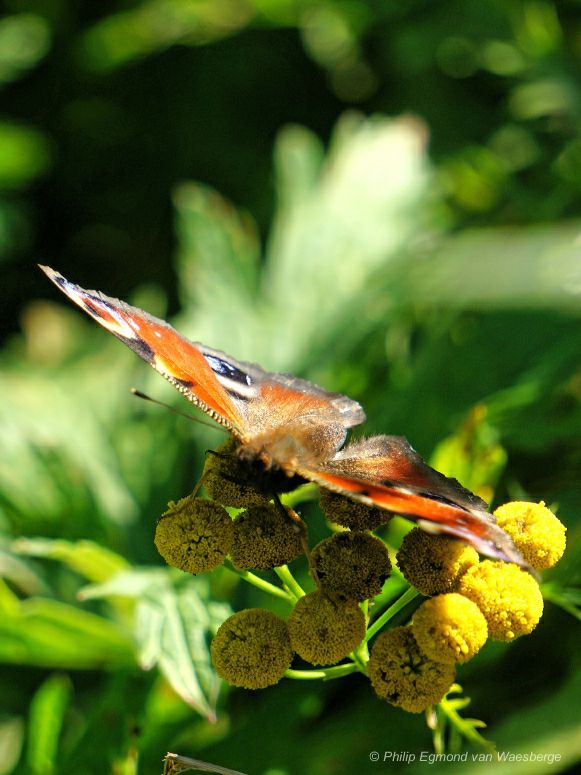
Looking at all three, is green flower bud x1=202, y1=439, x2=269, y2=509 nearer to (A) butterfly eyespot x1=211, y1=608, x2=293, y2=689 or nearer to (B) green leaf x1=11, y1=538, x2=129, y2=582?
(A) butterfly eyespot x1=211, y1=608, x2=293, y2=689

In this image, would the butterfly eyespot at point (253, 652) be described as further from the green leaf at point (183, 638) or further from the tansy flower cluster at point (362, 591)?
the green leaf at point (183, 638)

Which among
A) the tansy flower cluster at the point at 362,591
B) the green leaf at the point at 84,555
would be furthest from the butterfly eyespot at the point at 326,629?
the green leaf at the point at 84,555

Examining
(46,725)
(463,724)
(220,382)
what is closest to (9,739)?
(46,725)

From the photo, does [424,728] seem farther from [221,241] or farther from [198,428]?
[221,241]

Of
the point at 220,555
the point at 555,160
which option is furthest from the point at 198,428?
the point at 555,160

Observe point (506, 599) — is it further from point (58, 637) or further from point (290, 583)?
point (58, 637)

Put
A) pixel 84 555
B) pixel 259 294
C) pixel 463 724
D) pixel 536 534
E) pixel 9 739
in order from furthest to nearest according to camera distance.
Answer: pixel 259 294
pixel 9 739
pixel 84 555
pixel 463 724
pixel 536 534
